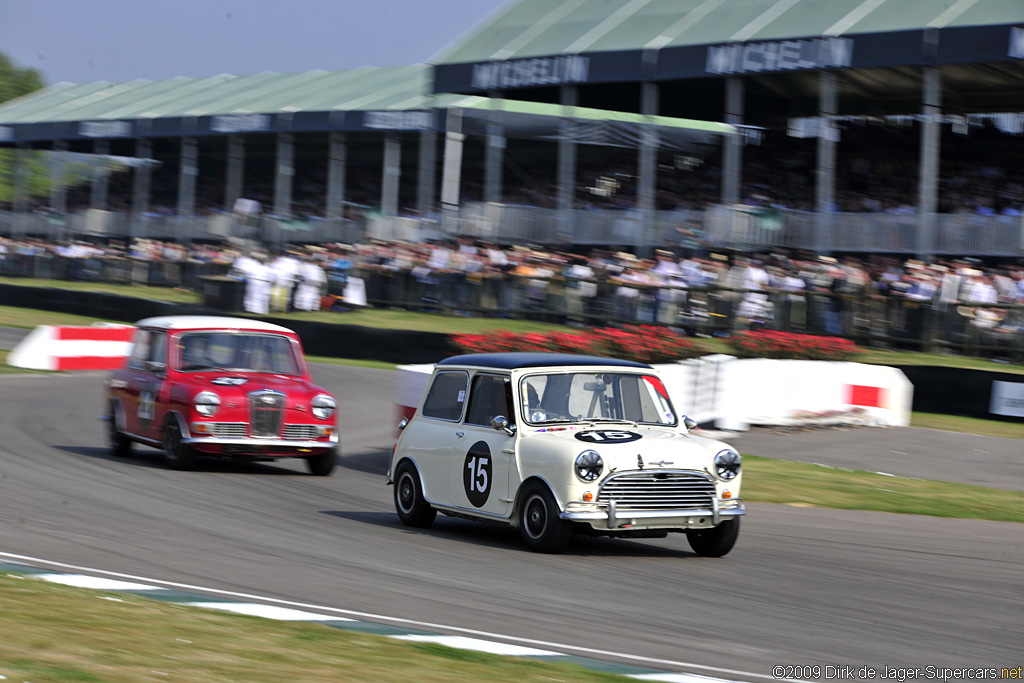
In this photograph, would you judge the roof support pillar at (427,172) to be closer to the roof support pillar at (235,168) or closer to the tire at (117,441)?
the roof support pillar at (235,168)

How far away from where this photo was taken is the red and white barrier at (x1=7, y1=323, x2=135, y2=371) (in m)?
24.5

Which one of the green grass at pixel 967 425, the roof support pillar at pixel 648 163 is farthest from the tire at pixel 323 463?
the roof support pillar at pixel 648 163

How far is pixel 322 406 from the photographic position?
1320cm

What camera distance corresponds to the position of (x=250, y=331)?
13.8 meters

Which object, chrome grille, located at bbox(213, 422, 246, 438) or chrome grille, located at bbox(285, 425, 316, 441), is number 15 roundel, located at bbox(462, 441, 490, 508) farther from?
chrome grille, located at bbox(213, 422, 246, 438)

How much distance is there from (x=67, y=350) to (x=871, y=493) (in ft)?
56.5

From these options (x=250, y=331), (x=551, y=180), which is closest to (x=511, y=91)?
(x=551, y=180)

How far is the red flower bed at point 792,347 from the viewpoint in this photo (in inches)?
734

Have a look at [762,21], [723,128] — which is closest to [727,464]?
[723,128]

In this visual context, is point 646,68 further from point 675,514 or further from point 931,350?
point 675,514

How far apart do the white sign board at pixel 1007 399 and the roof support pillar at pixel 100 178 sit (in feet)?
166

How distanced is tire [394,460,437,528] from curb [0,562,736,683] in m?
3.54

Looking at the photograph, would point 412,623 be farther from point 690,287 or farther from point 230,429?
point 690,287

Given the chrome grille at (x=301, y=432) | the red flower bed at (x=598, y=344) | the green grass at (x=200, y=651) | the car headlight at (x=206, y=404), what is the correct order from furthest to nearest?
1. the red flower bed at (x=598, y=344)
2. the chrome grille at (x=301, y=432)
3. the car headlight at (x=206, y=404)
4. the green grass at (x=200, y=651)
